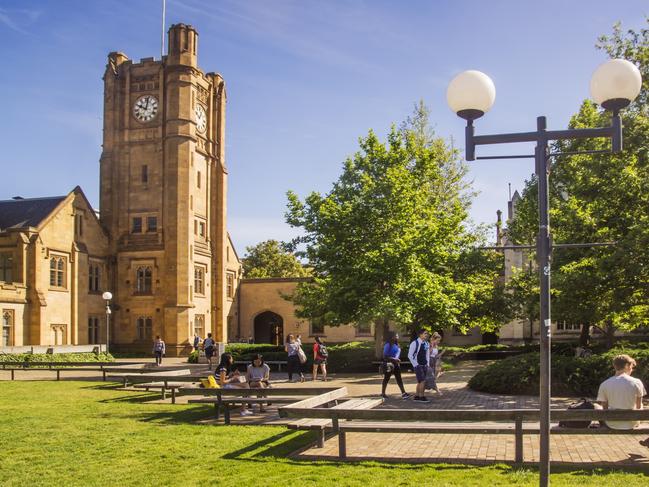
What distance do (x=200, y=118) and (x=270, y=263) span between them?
2606 centimetres

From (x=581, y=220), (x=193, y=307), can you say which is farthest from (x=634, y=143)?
(x=193, y=307)

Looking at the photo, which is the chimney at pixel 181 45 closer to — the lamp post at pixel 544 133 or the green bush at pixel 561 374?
the green bush at pixel 561 374

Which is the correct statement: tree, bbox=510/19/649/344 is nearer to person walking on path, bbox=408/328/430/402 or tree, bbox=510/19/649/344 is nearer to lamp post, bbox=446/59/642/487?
person walking on path, bbox=408/328/430/402

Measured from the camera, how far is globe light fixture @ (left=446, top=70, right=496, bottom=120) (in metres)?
7.12

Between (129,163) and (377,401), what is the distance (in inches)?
1662

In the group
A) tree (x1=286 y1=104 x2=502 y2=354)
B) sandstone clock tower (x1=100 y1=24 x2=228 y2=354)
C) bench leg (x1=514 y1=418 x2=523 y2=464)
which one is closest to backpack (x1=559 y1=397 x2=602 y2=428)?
bench leg (x1=514 y1=418 x2=523 y2=464)

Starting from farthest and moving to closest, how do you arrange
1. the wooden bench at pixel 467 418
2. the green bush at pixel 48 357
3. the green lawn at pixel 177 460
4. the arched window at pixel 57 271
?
1. the arched window at pixel 57 271
2. the green bush at pixel 48 357
3. the wooden bench at pixel 467 418
4. the green lawn at pixel 177 460

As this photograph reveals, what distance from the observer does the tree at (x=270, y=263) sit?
75875mm

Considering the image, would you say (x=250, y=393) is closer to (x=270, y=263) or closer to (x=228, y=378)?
(x=228, y=378)

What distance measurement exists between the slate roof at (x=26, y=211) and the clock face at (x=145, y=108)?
351 inches

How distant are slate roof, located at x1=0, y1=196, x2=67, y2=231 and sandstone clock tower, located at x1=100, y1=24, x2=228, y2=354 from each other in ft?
16.7

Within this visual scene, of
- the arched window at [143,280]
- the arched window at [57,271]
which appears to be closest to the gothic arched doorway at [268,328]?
the arched window at [143,280]

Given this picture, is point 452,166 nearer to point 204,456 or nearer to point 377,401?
point 377,401

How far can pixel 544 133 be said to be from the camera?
711 cm
